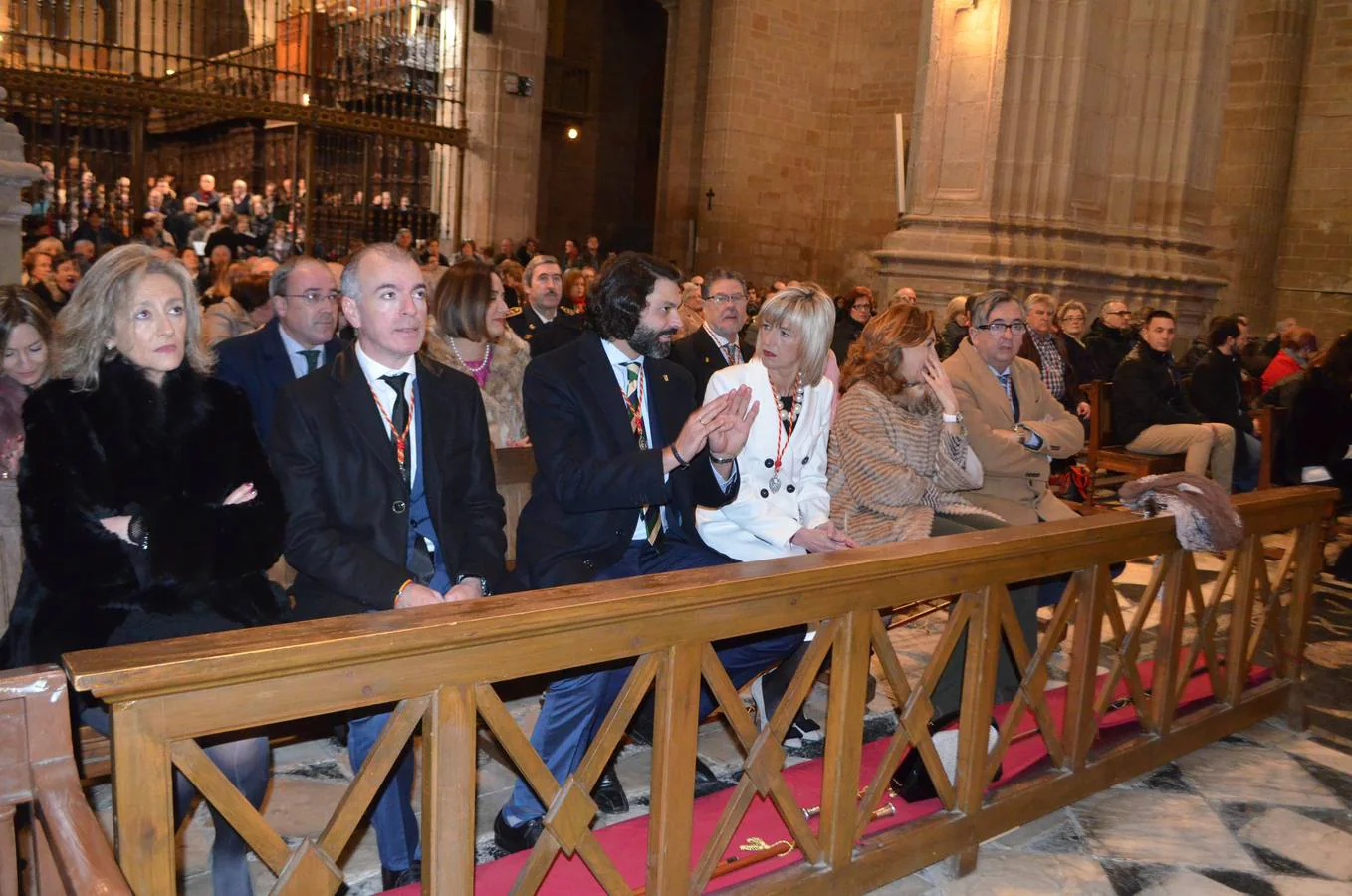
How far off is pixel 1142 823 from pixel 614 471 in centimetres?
198

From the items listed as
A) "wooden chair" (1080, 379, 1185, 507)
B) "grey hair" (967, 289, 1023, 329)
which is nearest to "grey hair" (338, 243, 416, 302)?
"grey hair" (967, 289, 1023, 329)

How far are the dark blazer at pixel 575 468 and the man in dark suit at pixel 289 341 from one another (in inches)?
50.2

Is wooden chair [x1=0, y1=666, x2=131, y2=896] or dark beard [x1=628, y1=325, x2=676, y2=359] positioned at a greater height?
dark beard [x1=628, y1=325, x2=676, y2=359]

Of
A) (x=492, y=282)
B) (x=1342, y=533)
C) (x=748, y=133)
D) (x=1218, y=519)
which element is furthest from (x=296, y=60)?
(x=1218, y=519)

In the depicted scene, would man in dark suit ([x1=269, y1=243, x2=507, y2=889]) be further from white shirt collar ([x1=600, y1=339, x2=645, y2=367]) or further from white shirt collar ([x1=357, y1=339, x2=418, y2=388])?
white shirt collar ([x1=600, y1=339, x2=645, y2=367])

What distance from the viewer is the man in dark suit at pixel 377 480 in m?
2.71

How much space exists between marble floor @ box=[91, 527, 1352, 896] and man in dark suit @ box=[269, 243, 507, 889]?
64 cm

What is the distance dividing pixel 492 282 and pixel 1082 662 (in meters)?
2.83

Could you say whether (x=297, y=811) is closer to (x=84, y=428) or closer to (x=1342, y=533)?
(x=84, y=428)

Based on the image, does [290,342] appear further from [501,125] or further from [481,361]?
[501,125]

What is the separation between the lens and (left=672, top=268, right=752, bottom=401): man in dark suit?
5203 millimetres

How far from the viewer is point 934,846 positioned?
294 centimetres

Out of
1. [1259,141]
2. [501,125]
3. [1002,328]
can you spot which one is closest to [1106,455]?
[1002,328]

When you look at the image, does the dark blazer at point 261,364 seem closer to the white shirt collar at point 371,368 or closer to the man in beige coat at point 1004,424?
the white shirt collar at point 371,368
